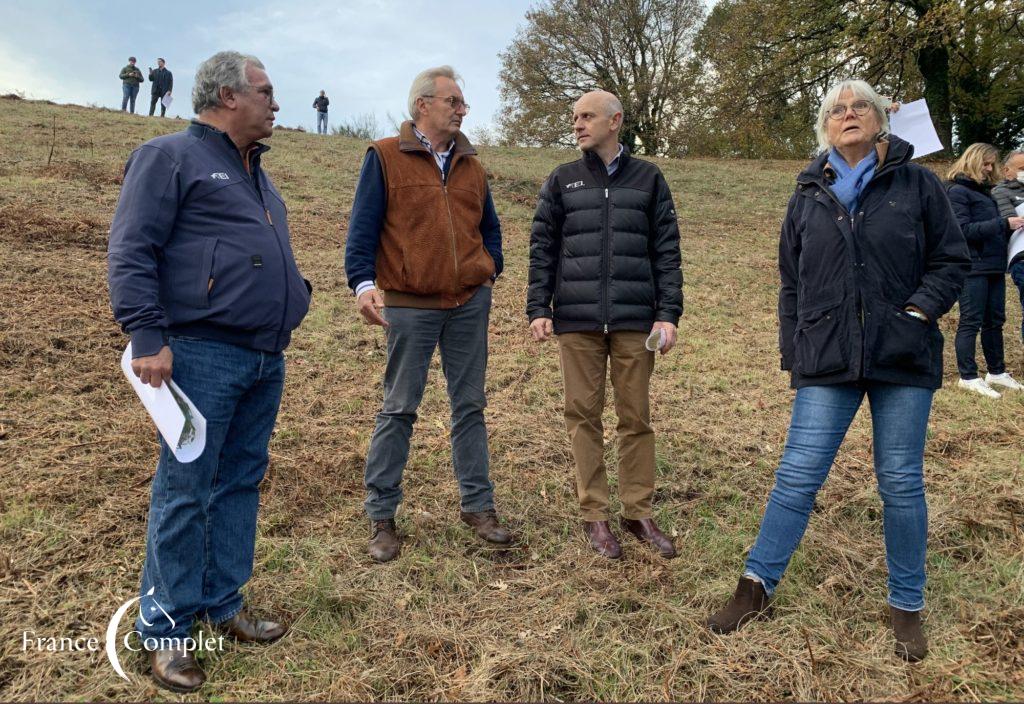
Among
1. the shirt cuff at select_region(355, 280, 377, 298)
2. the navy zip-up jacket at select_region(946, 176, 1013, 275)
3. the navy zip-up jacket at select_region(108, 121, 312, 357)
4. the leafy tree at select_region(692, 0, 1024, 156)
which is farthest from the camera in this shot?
the leafy tree at select_region(692, 0, 1024, 156)

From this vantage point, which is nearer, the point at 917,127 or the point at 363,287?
the point at 363,287

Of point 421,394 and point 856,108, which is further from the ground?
point 856,108

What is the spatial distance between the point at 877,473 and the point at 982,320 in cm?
439

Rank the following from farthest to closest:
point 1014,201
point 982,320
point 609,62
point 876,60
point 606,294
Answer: point 609,62 < point 876,60 < point 982,320 < point 1014,201 < point 606,294

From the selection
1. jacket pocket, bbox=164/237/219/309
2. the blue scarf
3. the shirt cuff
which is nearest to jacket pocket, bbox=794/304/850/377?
the blue scarf

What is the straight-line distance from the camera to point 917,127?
357 centimetres

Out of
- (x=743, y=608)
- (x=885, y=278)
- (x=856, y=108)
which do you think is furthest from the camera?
(x=743, y=608)

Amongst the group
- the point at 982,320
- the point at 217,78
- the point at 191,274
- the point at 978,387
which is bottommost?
the point at 978,387

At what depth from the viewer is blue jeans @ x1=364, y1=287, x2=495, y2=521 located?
11.6 ft

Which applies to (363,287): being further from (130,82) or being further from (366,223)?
(130,82)

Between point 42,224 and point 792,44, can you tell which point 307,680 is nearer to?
point 42,224

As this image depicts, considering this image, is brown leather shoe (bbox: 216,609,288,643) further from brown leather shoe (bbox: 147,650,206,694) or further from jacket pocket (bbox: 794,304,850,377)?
jacket pocket (bbox: 794,304,850,377)

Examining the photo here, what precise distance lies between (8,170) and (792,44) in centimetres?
1603

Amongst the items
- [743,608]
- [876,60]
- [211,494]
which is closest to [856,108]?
[743,608]
